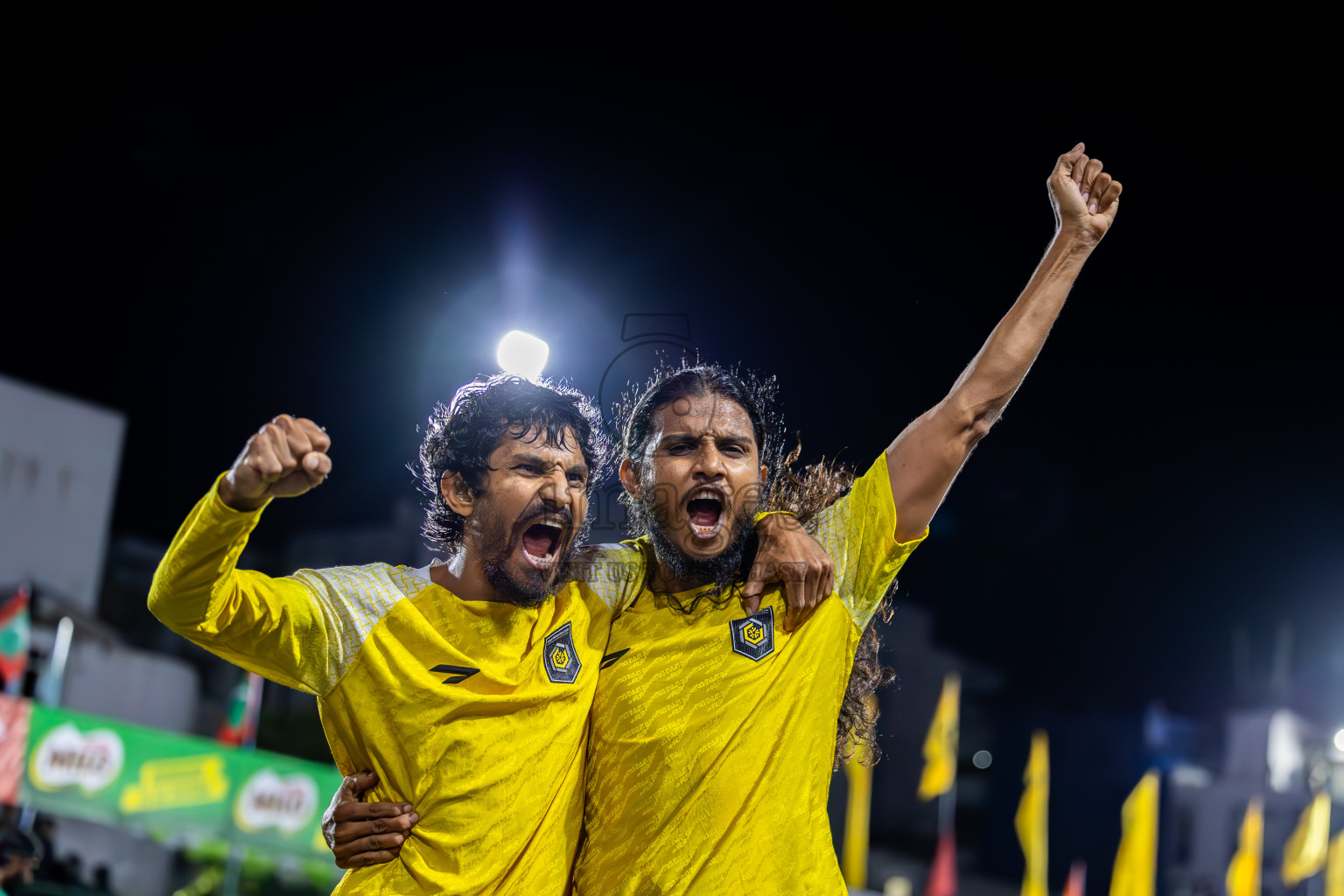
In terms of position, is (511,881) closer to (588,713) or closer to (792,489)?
(588,713)

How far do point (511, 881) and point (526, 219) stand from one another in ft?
43.8

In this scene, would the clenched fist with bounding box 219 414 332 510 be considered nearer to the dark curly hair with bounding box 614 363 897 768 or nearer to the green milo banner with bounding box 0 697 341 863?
the dark curly hair with bounding box 614 363 897 768

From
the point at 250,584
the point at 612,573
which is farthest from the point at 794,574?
the point at 250,584

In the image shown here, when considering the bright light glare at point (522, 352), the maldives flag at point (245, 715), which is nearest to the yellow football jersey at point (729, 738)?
the bright light glare at point (522, 352)

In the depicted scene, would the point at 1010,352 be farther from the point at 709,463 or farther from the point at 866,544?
the point at 709,463

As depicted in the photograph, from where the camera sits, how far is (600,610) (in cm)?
297

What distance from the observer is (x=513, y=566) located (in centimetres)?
285

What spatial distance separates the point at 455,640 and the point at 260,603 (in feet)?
1.63

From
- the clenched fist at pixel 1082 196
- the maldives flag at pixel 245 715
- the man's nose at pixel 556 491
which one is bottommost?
the maldives flag at pixel 245 715

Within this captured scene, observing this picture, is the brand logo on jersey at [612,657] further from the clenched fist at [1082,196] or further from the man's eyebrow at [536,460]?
the clenched fist at [1082,196]

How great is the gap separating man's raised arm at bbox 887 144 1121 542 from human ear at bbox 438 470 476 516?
1.19m

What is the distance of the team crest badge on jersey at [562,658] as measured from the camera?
275cm

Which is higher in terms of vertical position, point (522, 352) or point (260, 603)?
point (522, 352)

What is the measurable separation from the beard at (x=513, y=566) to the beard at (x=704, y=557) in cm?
24
